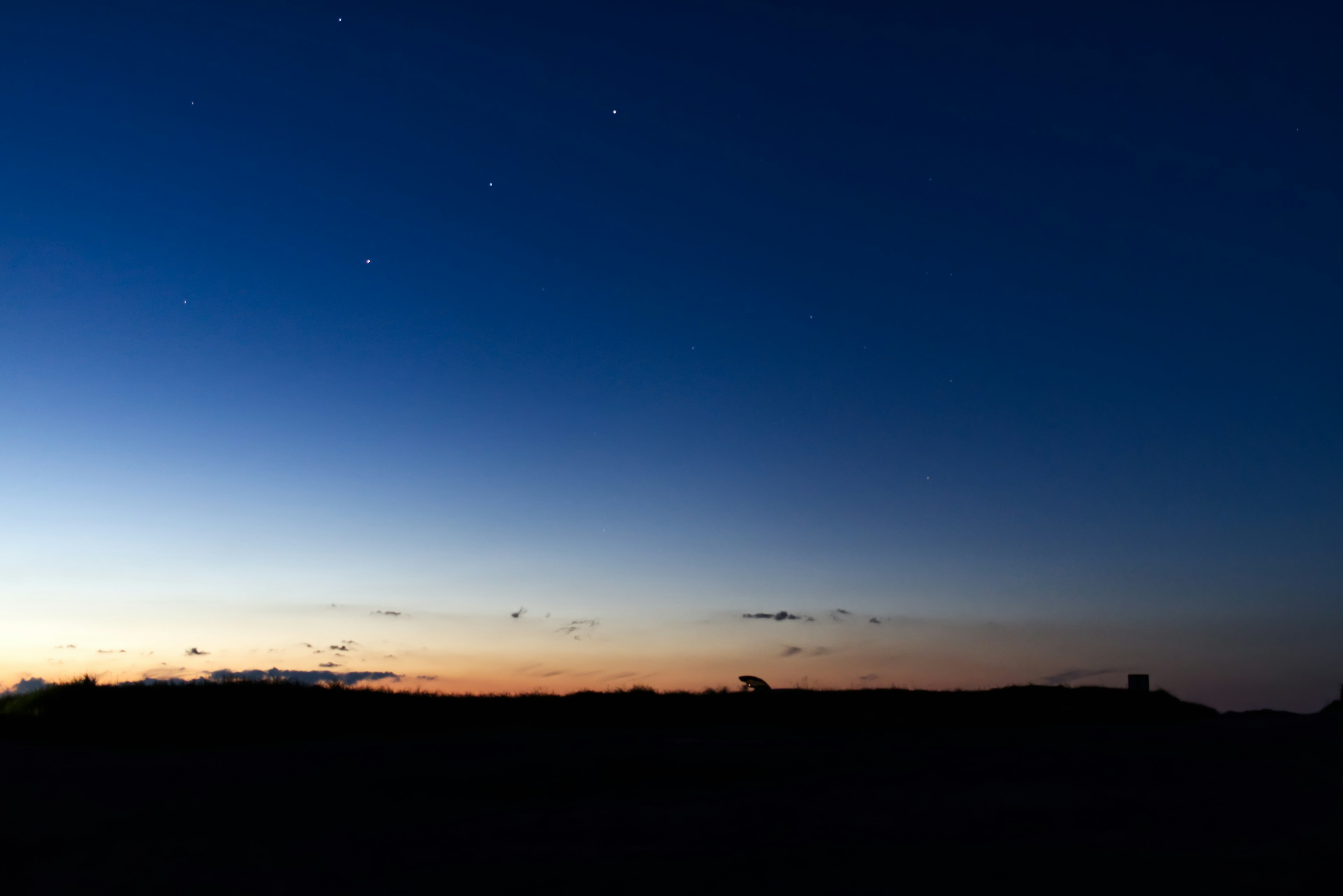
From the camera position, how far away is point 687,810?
7.93 metres

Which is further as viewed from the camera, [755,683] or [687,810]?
[755,683]

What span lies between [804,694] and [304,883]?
53.2 ft

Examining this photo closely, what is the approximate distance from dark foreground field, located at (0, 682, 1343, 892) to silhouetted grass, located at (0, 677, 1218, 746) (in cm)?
55

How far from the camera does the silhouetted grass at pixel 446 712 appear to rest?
1712cm

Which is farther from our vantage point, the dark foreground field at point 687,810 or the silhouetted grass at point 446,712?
the silhouetted grass at point 446,712

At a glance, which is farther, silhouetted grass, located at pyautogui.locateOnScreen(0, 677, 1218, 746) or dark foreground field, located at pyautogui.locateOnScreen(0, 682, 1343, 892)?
silhouetted grass, located at pyautogui.locateOnScreen(0, 677, 1218, 746)

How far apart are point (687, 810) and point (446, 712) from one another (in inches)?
483

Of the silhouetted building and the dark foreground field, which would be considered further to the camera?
the silhouetted building

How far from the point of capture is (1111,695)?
22.7 m

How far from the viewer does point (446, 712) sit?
1880cm

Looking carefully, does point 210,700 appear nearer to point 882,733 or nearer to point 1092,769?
point 882,733

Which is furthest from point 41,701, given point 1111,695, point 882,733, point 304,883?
point 1111,695

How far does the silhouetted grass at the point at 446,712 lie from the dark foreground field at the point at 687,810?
0.55 m

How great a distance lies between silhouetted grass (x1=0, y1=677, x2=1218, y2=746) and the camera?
17.1 metres
